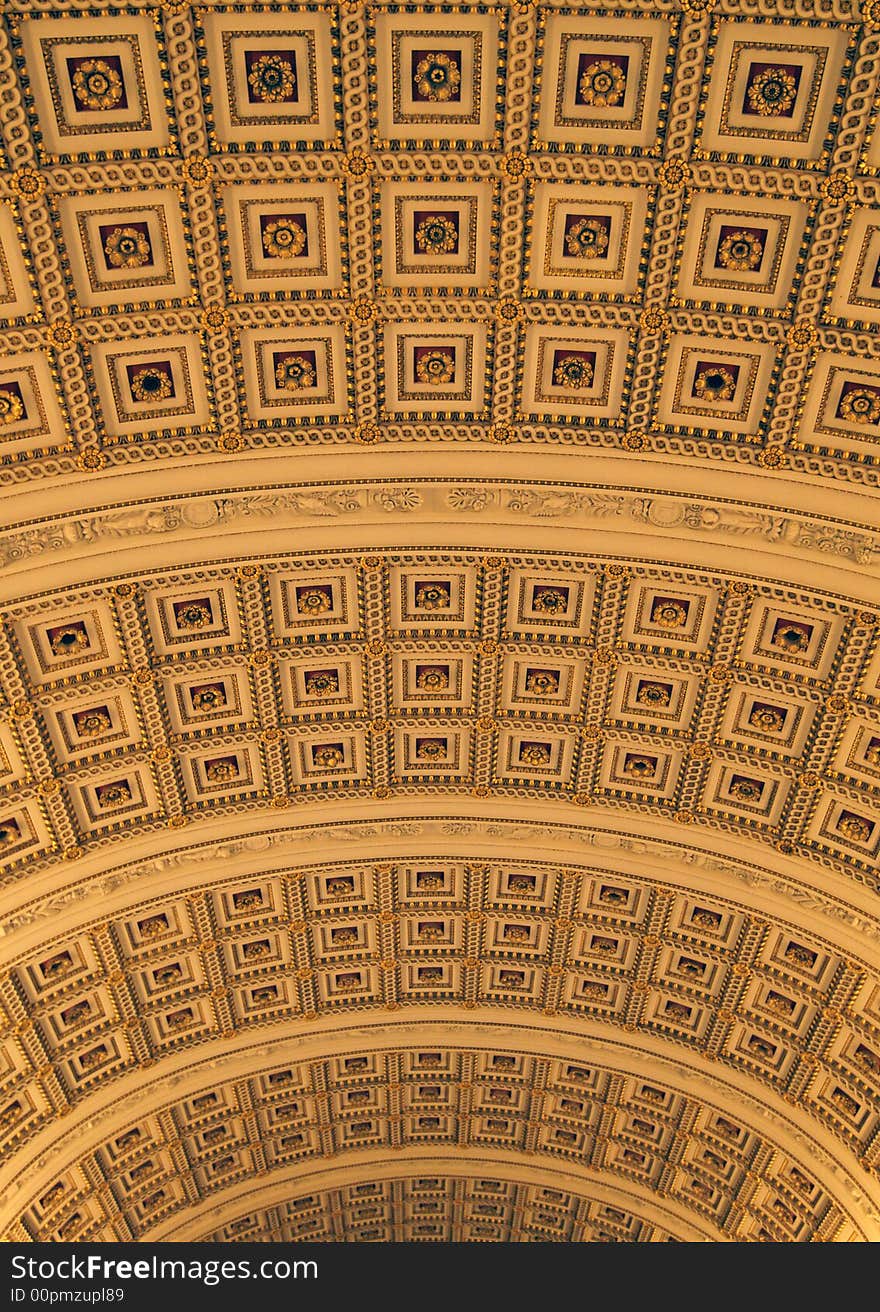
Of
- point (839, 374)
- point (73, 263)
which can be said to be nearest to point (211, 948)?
point (73, 263)

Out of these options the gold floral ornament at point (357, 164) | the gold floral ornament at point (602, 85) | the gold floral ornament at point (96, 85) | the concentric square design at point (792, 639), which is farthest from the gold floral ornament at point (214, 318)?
the concentric square design at point (792, 639)

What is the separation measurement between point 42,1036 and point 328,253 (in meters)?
18.9

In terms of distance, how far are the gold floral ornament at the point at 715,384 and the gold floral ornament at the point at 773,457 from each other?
1.07 metres

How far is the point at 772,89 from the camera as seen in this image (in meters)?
16.3

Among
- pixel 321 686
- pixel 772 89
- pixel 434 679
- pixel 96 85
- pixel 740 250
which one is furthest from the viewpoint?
pixel 434 679

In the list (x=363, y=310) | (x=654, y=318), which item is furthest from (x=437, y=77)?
(x=654, y=318)

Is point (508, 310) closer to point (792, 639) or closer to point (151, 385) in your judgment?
point (151, 385)

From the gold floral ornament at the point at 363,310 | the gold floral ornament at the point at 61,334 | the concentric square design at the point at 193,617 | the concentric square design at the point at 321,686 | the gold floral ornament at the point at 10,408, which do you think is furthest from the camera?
the concentric square design at the point at 321,686

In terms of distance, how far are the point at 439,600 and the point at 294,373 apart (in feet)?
18.4

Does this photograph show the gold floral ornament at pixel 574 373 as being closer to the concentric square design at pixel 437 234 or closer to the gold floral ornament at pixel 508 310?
the gold floral ornament at pixel 508 310

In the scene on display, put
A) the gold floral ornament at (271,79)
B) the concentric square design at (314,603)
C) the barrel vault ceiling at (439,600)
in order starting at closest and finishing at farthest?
the gold floral ornament at (271,79) → the barrel vault ceiling at (439,600) → the concentric square design at (314,603)

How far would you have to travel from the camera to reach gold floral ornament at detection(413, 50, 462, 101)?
16609mm

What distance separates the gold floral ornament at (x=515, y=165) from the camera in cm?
1731

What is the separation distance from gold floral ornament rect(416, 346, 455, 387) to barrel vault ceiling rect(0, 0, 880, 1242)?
0.69 ft
